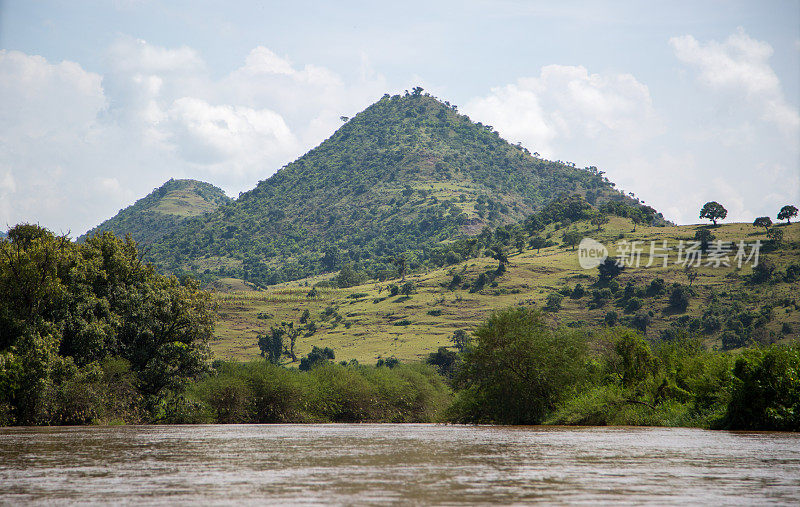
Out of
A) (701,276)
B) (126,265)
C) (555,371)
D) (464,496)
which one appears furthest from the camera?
(701,276)

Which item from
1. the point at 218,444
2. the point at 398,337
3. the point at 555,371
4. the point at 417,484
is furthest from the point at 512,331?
the point at 398,337

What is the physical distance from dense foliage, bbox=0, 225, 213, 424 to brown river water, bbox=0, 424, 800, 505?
17.1m

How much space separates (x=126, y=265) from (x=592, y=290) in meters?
129

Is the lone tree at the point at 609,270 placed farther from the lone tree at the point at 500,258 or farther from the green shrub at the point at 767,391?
the green shrub at the point at 767,391

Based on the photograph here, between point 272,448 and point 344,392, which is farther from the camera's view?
point 344,392

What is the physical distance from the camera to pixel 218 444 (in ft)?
96.4

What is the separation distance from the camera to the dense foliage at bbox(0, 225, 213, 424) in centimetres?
4453

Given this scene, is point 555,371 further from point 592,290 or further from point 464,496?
point 592,290

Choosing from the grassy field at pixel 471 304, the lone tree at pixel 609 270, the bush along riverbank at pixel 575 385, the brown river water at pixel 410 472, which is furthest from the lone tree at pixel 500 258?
the brown river water at pixel 410 472

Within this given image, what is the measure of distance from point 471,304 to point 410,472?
15182 centimetres

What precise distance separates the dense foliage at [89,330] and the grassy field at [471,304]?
83129 millimetres

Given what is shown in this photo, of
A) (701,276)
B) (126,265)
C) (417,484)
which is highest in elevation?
(701,276)

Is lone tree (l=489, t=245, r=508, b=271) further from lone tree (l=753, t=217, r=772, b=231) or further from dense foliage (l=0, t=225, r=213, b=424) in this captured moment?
dense foliage (l=0, t=225, r=213, b=424)

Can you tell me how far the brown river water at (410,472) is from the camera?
13.9 meters
